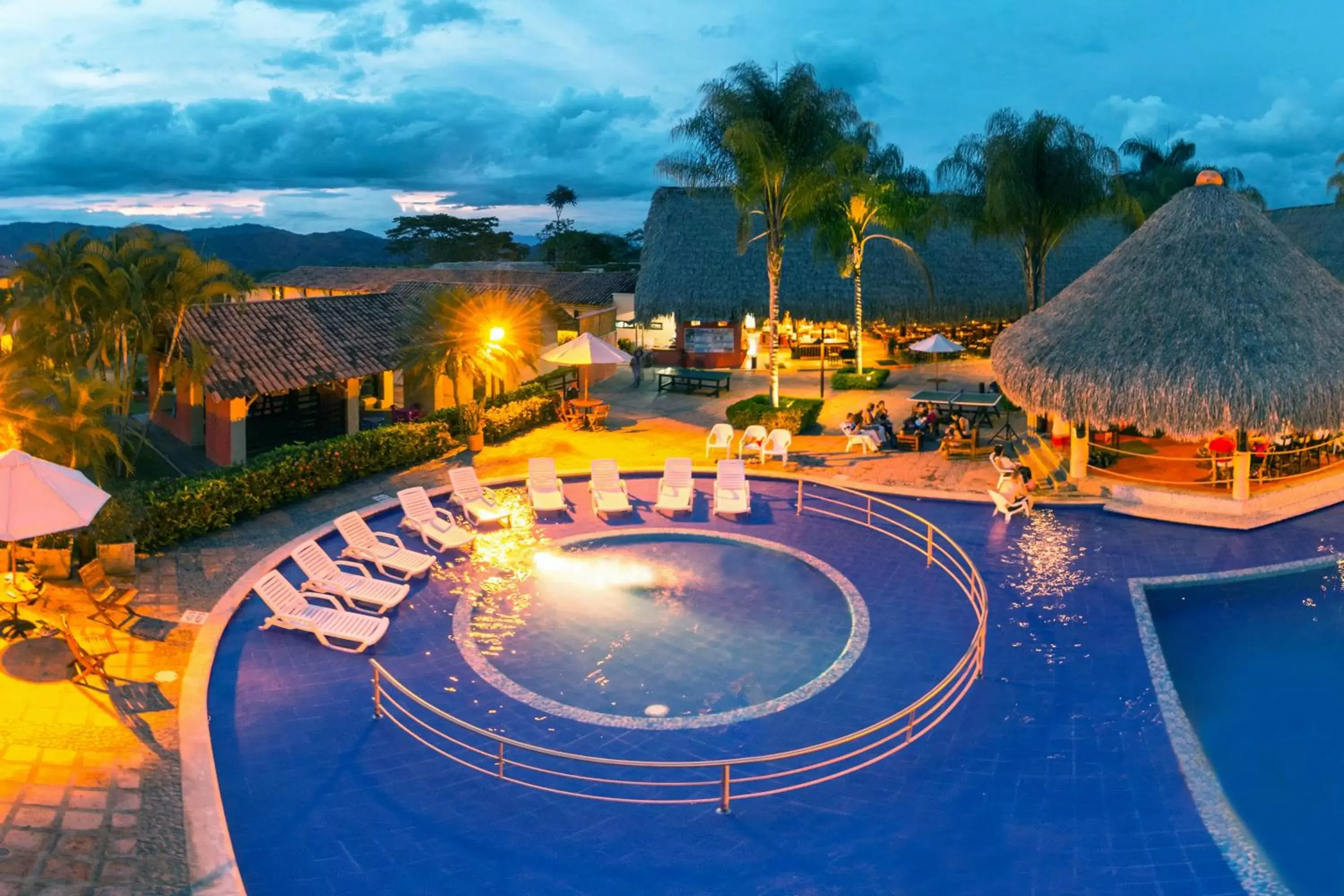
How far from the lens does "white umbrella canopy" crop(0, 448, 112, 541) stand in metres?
12.4

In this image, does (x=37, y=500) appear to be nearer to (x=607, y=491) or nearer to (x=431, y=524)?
(x=431, y=524)

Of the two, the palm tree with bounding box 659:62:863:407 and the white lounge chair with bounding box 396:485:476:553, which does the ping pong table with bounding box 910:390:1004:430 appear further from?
the white lounge chair with bounding box 396:485:476:553

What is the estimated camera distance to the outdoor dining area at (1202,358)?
1759 cm

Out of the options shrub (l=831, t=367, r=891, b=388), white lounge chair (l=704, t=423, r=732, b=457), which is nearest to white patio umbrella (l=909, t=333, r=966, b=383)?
shrub (l=831, t=367, r=891, b=388)

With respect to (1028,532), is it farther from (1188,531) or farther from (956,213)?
(956,213)

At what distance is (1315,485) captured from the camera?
768 inches

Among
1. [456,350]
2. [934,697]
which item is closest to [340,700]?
[934,697]

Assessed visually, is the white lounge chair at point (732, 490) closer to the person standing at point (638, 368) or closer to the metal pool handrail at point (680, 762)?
the metal pool handrail at point (680, 762)

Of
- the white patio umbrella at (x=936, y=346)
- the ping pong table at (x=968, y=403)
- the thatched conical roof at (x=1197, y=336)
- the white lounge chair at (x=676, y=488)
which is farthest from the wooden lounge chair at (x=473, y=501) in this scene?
the white patio umbrella at (x=936, y=346)

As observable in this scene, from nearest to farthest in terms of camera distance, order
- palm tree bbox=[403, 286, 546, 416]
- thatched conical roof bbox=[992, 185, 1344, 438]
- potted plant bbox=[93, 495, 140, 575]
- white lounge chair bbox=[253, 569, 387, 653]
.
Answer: white lounge chair bbox=[253, 569, 387, 653] → potted plant bbox=[93, 495, 140, 575] → thatched conical roof bbox=[992, 185, 1344, 438] → palm tree bbox=[403, 286, 546, 416]

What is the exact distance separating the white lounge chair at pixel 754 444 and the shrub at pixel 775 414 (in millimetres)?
1626

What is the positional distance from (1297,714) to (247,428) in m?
21.1

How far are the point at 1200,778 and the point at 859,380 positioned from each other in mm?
22141

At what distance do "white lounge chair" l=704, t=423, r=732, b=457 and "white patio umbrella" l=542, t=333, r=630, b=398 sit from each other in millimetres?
2616
